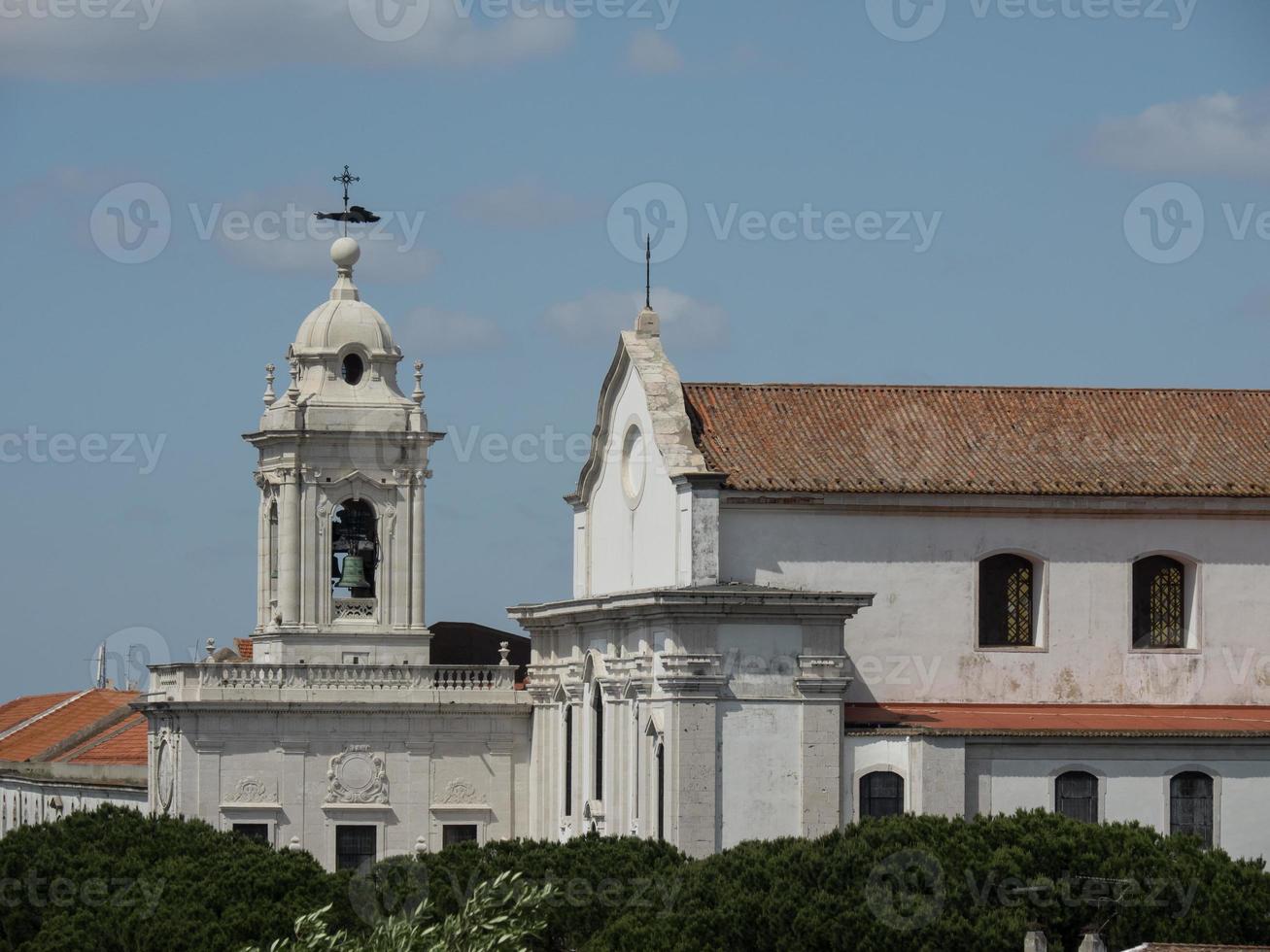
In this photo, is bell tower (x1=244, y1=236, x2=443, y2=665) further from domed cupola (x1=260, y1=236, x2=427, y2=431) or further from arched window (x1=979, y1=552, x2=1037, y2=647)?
arched window (x1=979, y1=552, x2=1037, y2=647)

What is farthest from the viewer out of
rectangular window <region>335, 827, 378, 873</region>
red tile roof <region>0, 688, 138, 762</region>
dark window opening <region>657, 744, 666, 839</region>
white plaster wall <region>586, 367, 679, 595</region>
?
red tile roof <region>0, 688, 138, 762</region>

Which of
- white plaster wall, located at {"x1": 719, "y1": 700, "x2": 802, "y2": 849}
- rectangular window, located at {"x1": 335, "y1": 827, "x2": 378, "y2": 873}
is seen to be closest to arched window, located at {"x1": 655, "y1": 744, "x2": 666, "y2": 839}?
white plaster wall, located at {"x1": 719, "y1": 700, "x2": 802, "y2": 849}

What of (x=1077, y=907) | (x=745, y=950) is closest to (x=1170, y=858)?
(x=1077, y=907)

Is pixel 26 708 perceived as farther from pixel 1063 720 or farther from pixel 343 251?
pixel 1063 720

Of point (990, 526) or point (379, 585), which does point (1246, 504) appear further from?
point (379, 585)

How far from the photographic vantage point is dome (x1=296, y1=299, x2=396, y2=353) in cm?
7250

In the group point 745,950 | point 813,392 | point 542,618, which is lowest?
point 745,950

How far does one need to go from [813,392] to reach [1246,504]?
7.96 meters

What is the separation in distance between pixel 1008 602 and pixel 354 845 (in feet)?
48.8

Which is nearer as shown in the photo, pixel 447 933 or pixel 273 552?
pixel 447 933

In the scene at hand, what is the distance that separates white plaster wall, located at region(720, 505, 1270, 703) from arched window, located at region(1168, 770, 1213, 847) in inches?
156

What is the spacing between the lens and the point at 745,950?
50031 mm

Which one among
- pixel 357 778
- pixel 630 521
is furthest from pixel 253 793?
pixel 630 521

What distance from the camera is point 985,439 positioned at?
204 ft
